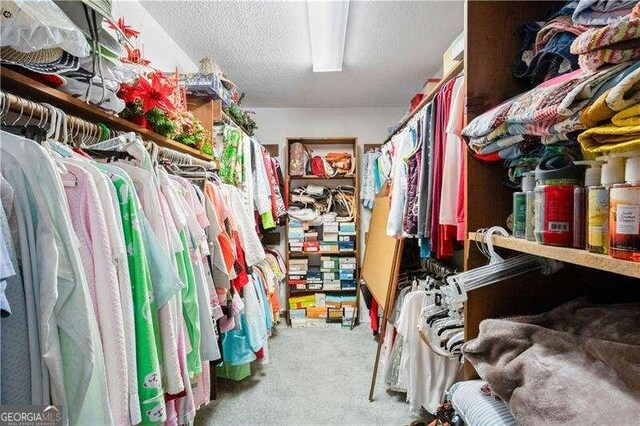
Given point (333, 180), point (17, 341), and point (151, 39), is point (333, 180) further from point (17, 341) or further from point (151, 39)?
point (17, 341)

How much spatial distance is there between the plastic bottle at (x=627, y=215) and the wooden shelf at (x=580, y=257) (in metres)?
0.01

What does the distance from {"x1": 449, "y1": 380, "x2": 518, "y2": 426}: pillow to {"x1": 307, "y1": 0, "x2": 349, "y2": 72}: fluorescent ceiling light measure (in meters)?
1.66

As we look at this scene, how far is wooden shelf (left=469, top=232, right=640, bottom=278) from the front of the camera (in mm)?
378

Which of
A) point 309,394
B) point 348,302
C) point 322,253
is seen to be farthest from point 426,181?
point 348,302

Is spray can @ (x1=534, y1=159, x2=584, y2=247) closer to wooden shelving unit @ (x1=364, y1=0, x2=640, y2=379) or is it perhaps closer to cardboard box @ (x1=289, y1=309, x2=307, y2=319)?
wooden shelving unit @ (x1=364, y1=0, x2=640, y2=379)

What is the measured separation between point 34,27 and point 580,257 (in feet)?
3.72

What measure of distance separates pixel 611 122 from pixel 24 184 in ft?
3.31

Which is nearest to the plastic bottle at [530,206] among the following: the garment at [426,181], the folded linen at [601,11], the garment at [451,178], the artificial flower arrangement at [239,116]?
the folded linen at [601,11]

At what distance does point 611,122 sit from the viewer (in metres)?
0.41

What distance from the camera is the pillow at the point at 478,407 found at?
617 millimetres

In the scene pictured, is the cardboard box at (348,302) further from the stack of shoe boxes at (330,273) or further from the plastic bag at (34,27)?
the plastic bag at (34,27)

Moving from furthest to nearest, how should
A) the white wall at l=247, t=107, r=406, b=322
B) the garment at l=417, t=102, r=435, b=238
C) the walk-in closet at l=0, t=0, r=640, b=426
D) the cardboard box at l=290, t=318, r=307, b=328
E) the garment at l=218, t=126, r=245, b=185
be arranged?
the white wall at l=247, t=107, r=406, b=322 < the cardboard box at l=290, t=318, r=307, b=328 < the garment at l=218, t=126, r=245, b=185 < the garment at l=417, t=102, r=435, b=238 < the walk-in closet at l=0, t=0, r=640, b=426

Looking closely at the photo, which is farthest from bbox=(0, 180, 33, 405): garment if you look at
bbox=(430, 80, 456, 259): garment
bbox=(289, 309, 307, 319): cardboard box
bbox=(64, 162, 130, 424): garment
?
bbox=(289, 309, 307, 319): cardboard box

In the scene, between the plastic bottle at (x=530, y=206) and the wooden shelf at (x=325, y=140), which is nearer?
the plastic bottle at (x=530, y=206)
